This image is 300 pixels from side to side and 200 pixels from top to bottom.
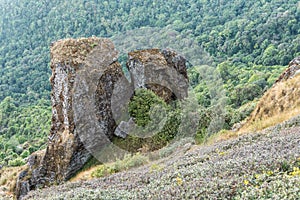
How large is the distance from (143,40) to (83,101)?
2120 cm

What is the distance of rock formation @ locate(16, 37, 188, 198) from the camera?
753 inches

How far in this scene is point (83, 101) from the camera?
19.1 metres

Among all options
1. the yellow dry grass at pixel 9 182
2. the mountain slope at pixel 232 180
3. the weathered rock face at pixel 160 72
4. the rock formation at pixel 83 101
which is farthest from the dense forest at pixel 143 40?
the mountain slope at pixel 232 180

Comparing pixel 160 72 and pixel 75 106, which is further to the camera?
pixel 160 72

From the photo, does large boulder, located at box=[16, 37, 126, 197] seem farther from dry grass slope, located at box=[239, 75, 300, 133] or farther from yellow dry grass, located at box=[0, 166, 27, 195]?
dry grass slope, located at box=[239, 75, 300, 133]

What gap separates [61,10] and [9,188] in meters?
85.2

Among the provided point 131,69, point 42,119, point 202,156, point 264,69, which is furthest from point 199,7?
point 202,156

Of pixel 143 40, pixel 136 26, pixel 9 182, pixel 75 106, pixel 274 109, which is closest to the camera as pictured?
pixel 274 109

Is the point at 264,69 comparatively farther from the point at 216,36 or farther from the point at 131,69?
the point at 131,69

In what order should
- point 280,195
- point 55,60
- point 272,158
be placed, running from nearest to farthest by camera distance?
point 280,195
point 272,158
point 55,60

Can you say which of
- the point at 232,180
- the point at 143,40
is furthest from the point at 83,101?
the point at 143,40

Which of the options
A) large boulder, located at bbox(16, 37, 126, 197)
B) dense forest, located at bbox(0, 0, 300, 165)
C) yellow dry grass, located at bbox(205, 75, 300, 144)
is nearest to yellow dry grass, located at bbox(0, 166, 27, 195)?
large boulder, located at bbox(16, 37, 126, 197)

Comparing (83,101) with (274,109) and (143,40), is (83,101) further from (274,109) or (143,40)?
(143,40)

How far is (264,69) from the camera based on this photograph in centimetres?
6219
